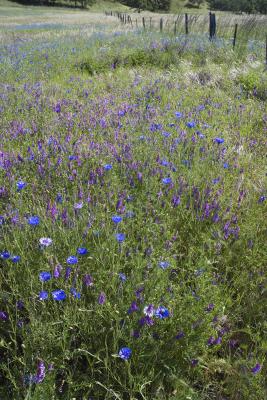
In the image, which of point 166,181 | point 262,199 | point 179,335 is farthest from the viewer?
point 262,199

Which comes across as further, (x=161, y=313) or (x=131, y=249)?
(x=131, y=249)

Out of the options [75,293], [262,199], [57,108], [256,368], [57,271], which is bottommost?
[256,368]

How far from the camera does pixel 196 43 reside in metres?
10.9

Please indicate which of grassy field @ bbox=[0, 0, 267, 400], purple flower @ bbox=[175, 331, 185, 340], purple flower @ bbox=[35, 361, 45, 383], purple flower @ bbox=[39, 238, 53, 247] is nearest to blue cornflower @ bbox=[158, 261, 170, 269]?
grassy field @ bbox=[0, 0, 267, 400]

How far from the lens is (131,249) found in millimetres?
2186

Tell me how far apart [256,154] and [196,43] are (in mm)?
7739

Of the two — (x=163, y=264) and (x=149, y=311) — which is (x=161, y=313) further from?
(x=163, y=264)

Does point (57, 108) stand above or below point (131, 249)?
above

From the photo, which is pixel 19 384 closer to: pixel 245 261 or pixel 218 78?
pixel 245 261

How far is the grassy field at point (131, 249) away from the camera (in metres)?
1.82

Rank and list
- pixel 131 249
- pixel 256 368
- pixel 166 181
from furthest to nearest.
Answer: pixel 166 181
pixel 131 249
pixel 256 368

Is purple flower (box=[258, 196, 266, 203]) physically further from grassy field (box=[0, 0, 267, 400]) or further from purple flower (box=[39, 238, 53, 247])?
purple flower (box=[39, 238, 53, 247])

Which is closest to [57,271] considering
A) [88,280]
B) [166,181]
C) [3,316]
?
[88,280]

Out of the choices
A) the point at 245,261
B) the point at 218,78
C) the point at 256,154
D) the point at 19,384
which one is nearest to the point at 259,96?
the point at 218,78
